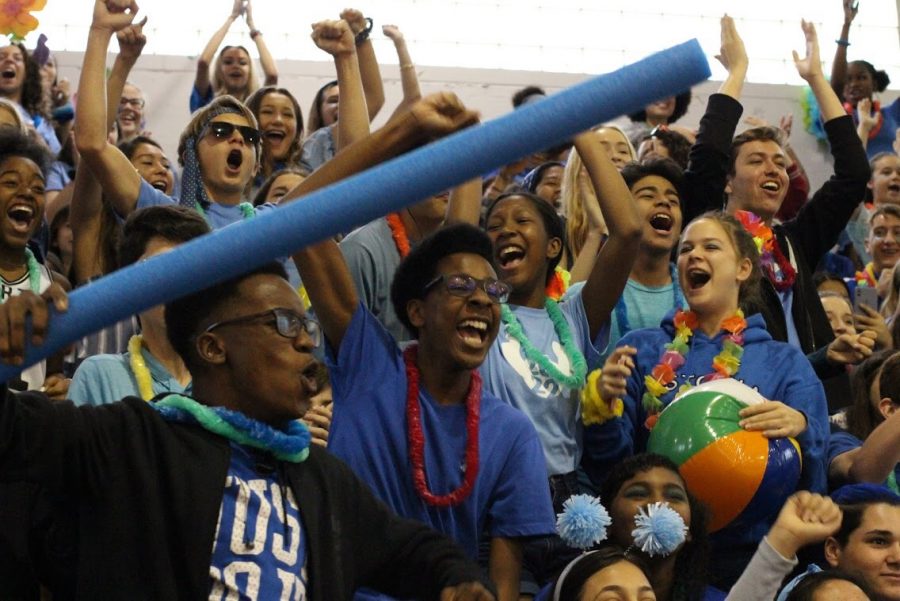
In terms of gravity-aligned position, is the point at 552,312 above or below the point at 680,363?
above

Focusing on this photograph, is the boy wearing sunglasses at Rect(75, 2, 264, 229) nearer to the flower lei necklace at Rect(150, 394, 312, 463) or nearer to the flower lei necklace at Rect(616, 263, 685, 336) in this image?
the flower lei necklace at Rect(616, 263, 685, 336)

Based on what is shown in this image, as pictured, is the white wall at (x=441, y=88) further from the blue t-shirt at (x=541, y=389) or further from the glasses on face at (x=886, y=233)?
the blue t-shirt at (x=541, y=389)

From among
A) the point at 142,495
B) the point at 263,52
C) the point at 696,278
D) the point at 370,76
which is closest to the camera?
the point at 142,495

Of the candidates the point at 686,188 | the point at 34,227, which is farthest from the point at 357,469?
the point at 686,188

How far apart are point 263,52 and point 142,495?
6.31 metres

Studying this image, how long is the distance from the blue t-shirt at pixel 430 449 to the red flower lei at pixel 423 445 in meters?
0.01

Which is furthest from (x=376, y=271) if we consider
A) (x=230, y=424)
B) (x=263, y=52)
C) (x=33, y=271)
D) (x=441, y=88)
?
(x=441, y=88)

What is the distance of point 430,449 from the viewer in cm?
359

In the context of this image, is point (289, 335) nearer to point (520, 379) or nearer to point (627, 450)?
point (520, 379)

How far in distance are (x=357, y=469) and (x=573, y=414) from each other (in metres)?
0.97

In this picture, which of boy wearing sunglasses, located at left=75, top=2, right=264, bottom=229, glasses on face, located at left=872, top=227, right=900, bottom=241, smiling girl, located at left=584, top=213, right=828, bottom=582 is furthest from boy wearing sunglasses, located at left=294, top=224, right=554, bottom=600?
glasses on face, located at left=872, top=227, right=900, bottom=241

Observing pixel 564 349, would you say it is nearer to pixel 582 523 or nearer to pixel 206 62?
pixel 582 523

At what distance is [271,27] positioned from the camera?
9625 mm

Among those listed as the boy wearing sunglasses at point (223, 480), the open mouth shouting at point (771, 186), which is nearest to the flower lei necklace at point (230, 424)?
the boy wearing sunglasses at point (223, 480)
